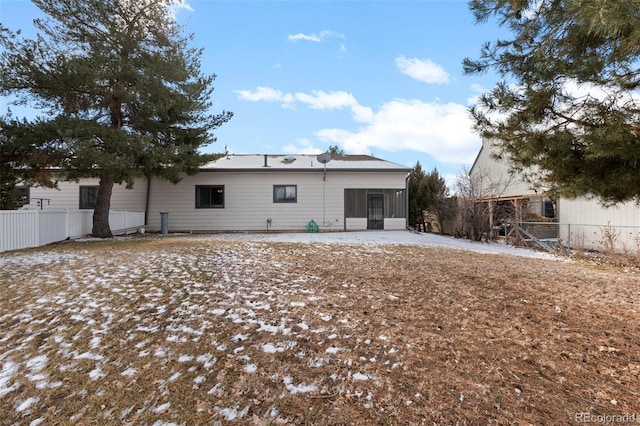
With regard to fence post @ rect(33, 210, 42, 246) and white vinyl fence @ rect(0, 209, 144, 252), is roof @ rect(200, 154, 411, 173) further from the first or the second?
fence post @ rect(33, 210, 42, 246)

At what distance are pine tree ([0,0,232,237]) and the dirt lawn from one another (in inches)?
225

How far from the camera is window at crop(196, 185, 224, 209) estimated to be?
15.2 m

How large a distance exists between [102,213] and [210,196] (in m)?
4.72

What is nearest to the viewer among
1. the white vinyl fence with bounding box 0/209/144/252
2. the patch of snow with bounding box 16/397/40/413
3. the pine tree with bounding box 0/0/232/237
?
the patch of snow with bounding box 16/397/40/413

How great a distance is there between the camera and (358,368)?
258 cm

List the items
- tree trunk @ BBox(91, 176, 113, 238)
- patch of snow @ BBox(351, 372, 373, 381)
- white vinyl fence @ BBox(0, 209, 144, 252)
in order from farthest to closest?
tree trunk @ BBox(91, 176, 113, 238), white vinyl fence @ BBox(0, 209, 144, 252), patch of snow @ BBox(351, 372, 373, 381)

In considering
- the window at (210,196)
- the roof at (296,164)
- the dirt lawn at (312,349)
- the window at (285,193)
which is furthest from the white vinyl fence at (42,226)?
the window at (285,193)

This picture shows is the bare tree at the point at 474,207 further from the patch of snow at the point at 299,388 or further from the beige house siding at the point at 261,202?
the patch of snow at the point at 299,388

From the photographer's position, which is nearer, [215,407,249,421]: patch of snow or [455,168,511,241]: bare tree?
[215,407,249,421]: patch of snow

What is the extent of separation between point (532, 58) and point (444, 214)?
1327 centimetres

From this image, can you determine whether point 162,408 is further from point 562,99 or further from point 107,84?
point 107,84

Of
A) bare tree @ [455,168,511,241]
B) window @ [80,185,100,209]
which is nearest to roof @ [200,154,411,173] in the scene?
bare tree @ [455,168,511,241]

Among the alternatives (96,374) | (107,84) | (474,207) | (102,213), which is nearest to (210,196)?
(102,213)

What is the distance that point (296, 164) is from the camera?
16.0m
